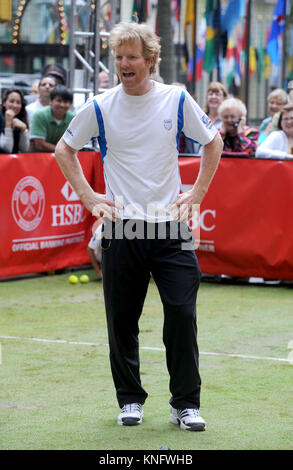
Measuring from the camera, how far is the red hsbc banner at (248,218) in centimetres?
1056

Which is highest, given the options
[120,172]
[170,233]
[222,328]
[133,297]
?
[120,172]

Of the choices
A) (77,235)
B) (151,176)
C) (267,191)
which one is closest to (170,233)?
(151,176)

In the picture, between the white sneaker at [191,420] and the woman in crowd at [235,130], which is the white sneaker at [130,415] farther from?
the woman in crowd at [235,130]

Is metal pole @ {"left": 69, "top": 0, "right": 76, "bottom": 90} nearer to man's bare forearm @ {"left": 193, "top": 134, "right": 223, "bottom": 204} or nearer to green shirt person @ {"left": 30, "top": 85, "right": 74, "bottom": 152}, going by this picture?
green shirt person @ {"left": 30, "top": 85, "right": 74, "bottom": 152}

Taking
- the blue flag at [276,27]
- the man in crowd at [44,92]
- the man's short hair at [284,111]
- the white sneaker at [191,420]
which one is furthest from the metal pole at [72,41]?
the blue flag at [276,27]

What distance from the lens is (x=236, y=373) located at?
6.74m

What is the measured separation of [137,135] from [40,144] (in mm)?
6462

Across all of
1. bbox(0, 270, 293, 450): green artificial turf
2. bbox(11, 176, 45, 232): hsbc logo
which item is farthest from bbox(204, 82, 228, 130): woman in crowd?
bbox(0, 270, 293, 450): green artificial turf

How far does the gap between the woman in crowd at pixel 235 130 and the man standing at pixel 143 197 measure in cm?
565

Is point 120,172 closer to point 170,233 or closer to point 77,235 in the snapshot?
point 170,233

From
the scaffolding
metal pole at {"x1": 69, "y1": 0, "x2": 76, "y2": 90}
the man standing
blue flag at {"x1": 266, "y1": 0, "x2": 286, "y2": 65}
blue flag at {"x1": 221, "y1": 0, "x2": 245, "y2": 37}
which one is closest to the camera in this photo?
the man standing

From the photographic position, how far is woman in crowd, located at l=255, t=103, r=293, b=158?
10.8 m

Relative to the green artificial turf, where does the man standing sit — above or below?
above

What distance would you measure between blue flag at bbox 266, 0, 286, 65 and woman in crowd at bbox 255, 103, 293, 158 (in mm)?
13159
